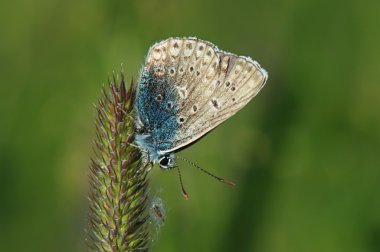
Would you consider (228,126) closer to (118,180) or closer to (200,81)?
(200,81)

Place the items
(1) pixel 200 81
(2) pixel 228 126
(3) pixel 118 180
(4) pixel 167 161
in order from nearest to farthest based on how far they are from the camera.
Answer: (3) pixel 118 180 < (4) pixel 167 161 < (1) pixel 200 81 < (2) pixel 228 126

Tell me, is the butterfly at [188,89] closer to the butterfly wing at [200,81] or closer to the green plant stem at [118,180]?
the butterfly wing at [200,81]

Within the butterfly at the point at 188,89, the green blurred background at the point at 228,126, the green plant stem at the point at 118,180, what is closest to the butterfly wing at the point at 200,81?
the butterfly at the point at 188,89

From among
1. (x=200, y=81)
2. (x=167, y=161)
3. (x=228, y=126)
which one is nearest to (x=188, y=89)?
(x=200, y=81)

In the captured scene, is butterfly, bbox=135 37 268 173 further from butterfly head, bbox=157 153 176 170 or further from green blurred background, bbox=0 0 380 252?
green blurred background, bbox=0 0 380 252

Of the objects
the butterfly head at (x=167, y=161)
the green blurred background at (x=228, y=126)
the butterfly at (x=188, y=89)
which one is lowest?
the green blurred background at (x=228, y=126)
